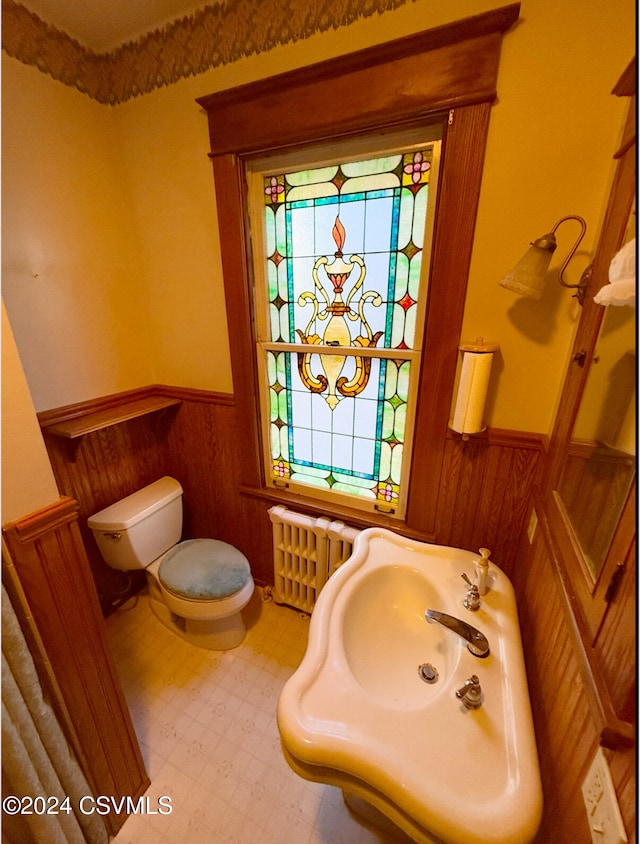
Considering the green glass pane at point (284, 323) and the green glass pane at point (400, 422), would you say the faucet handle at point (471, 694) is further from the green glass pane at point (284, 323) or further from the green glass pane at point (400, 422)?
the green glass pane at point (284, 323)

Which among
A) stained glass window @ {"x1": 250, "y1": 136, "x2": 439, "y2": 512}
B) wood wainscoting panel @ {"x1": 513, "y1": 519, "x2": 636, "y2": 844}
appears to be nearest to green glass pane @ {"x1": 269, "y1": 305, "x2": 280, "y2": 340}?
stained glass window @ {"x1": 250, "y1": 136, "x2": 439, "y2": 512}

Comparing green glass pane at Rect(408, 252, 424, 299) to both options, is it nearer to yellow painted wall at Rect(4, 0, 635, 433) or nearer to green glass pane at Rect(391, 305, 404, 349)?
green glass pane at Rect(391, 305, 404, 349)

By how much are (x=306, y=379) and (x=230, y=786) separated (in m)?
1.52

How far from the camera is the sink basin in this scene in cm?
56

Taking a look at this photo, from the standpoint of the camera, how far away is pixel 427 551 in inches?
42.8

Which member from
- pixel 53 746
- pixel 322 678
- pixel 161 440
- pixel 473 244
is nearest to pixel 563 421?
pixel 473 244

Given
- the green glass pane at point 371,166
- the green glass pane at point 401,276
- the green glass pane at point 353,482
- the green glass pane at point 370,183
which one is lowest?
the green glass pane at point 353,482

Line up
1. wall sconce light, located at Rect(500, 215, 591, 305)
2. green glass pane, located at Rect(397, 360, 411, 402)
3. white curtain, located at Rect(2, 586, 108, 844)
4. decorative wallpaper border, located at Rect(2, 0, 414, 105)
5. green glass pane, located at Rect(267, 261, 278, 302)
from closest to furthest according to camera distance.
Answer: white curtain, located at Rect(2, 586, 108, 844), wall sconce light, located at Rect(500, 215, 591, 305), decorative wallpaper border, located at Rect(2, 0, 414, 105), green glass pane, located at Rect(397, 360, 411, 402), green glass pane, located at Rect(267, 261, 278, 302)

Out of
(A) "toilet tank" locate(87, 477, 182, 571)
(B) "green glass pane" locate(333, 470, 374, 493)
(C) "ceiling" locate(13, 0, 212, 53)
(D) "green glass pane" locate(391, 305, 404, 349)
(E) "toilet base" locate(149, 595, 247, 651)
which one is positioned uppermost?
(C) "ceiling" locate(13, 0, 212, 53)

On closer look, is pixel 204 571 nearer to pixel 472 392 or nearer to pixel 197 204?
pixel 472 392

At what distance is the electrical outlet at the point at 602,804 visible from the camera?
1.39 feet

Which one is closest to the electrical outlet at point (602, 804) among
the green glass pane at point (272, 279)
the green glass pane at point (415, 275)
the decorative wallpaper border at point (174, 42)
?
the green glass pane at point (415, 275)

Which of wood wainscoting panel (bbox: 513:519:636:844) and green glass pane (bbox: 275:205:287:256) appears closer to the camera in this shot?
wood wainscoting panel (bbox: 513:519:636:844)

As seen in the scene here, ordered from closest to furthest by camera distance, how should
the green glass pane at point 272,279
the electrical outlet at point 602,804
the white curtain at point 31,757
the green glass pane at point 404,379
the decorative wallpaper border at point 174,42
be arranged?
the electrical outlet at point 602,804
the white curtain at point 31,757
the decorative wallpaper border at point 174,42
the green glass pane at point 404,379
the green glass pane at point 272,279
